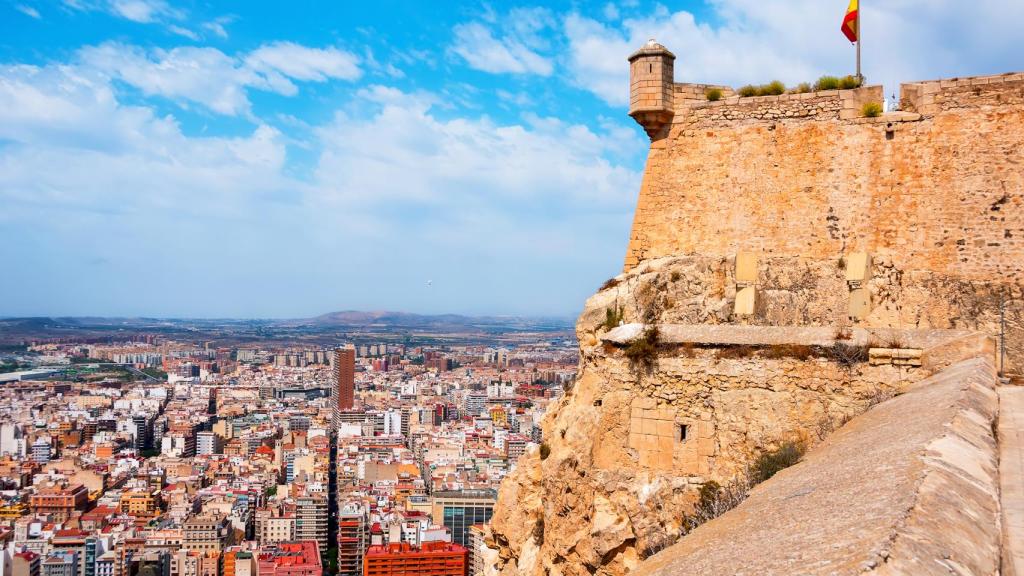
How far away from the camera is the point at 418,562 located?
44.1 m

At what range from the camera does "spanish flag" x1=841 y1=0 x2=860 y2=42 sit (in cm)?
902

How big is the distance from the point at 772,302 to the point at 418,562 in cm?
3868

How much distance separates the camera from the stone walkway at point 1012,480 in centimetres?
261

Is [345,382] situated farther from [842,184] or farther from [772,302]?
[842,184]

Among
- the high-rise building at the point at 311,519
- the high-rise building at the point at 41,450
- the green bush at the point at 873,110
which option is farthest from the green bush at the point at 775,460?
the high-rise building at the point at 41,450

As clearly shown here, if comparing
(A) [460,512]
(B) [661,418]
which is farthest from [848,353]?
(A) [460,512]

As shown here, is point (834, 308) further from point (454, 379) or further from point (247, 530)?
point (454, 379)

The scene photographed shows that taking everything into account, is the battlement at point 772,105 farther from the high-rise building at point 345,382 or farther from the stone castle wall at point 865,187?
the high-rise building at point 345,382

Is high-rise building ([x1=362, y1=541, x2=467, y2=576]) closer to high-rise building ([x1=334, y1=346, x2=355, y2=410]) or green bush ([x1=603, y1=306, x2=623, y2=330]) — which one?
green bush ([x1=603, y1=306, x2=623, y2=330])

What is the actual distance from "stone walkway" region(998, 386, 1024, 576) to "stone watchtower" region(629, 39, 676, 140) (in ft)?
15.2

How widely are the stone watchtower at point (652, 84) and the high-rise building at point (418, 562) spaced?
37.8 m

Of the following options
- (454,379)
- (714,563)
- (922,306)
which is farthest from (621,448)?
(454,379)

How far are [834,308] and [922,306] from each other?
75cm

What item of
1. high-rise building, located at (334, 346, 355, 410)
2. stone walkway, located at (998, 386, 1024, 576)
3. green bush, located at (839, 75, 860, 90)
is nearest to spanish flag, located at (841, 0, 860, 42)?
green bush, located at (839, 75, 860, 90)
